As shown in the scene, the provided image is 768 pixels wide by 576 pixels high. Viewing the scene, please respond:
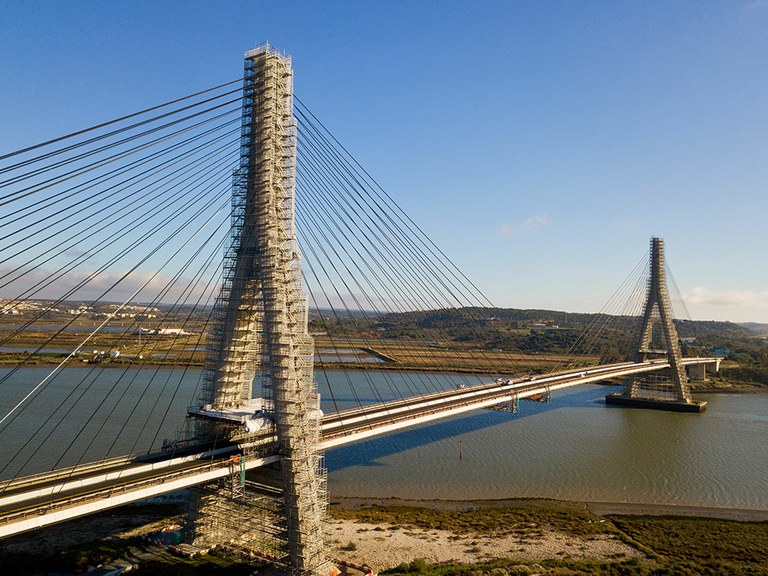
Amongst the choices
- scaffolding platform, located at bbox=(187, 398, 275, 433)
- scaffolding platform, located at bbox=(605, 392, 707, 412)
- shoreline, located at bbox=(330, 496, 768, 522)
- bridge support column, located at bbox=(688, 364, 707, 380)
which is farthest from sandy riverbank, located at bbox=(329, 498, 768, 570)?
bridge support column, located at bbox=(688, 364, 707, 380)

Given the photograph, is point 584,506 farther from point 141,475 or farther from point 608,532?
point 141,475

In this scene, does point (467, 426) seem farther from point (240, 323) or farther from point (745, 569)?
point (240, 323)

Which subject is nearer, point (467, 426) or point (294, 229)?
point (294, 229)

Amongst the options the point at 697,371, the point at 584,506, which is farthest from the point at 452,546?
the point at 697,371

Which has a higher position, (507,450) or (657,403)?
(657,403)

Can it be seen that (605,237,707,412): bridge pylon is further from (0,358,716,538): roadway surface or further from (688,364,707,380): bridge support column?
(0,358,716,538): roadway surface

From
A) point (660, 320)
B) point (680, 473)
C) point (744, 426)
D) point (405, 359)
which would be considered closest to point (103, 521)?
point (680, 473)

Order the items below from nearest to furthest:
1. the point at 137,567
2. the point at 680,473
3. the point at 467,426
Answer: the point at 137,567 < the point at 680,473 < the point at 467,426
